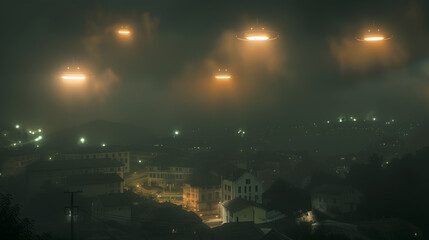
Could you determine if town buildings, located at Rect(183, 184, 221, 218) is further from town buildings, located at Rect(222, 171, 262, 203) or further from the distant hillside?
Answer: the distant hillside

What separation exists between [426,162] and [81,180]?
2133 cm

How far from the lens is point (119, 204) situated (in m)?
20.5

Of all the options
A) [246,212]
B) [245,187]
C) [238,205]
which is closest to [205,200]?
[245,187]

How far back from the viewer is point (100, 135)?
150ft

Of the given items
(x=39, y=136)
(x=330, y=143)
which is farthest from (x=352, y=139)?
(x=39, y=136)

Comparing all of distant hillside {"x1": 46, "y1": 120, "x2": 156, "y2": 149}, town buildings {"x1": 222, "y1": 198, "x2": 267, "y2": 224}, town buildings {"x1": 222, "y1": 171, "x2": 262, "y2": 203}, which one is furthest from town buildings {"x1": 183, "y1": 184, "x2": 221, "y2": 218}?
distant hillside {"x1": 46, "y1": 120, "x2": 156, "y2": 149}

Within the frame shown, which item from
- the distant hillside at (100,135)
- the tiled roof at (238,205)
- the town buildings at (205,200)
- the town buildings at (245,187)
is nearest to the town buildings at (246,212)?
the tiled roof at (238,205)

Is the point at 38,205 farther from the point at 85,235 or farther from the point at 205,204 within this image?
the point at 205,204

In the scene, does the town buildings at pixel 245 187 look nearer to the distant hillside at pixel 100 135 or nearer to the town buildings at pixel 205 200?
the town buildings at pixel 205 200

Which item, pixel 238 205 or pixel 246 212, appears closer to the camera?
pixel 246 212

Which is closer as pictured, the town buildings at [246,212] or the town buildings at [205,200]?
the town buildings at [246,212]

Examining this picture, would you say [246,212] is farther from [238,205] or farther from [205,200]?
[205,200]

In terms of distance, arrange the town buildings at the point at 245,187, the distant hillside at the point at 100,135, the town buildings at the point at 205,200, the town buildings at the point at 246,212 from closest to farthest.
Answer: the town buildings at the point at 246,212 → the town buildings at the point at 245,187 → the town buildings at the point at 205,200 → the distant hillside at the point at 100,135

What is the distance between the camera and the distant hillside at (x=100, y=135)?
40.1m
